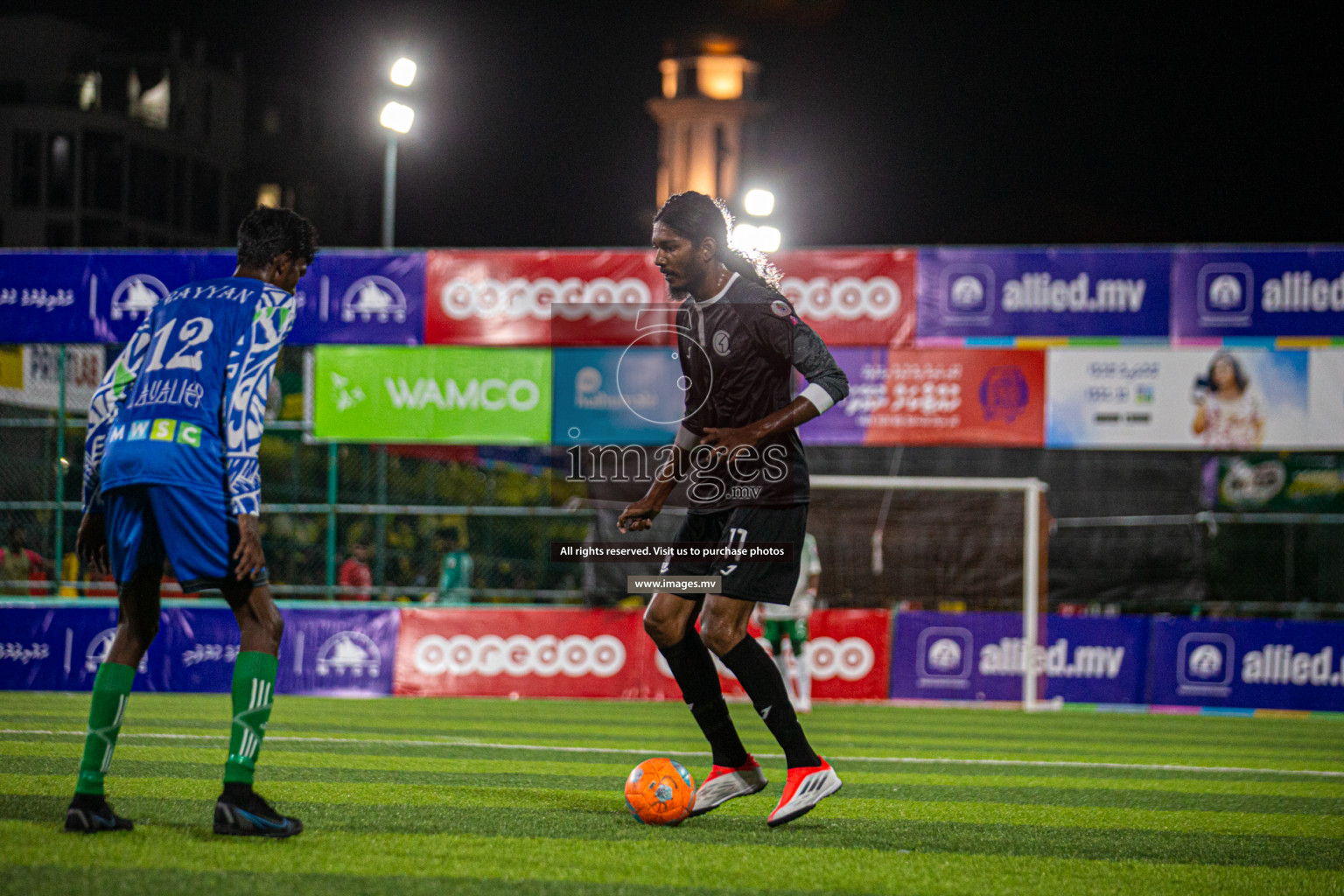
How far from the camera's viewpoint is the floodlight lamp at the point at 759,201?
18.8 meters

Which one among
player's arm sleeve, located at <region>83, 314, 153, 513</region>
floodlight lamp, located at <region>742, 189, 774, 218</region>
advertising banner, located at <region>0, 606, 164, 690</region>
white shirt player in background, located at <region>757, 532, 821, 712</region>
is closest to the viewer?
player's arm sleeve, located at <region>83, 314, 153, 513</region>

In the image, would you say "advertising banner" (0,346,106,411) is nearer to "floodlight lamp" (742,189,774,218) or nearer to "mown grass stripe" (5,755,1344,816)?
"floodlight lamp" (742,189,774,218)

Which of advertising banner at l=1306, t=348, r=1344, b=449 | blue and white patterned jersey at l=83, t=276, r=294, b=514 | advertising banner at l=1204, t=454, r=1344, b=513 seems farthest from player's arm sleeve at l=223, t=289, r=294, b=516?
advertising banner at l=1204, t=454, r=1344, b=513

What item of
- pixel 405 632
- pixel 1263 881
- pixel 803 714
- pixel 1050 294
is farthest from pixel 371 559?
pixel 1263 881

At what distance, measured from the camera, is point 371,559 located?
21.9m

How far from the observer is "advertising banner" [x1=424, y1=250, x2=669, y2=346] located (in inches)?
653

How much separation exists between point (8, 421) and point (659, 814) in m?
14.1

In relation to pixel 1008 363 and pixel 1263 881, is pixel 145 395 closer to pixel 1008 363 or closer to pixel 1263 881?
pixel 1263 881

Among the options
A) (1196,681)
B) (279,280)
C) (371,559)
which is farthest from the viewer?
(371,559)

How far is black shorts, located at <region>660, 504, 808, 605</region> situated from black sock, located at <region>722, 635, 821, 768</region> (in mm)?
226

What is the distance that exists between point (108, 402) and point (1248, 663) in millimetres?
14286

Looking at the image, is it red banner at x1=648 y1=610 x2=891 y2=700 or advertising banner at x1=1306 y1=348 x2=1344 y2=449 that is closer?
advertising banner at x1=1306 y1=348 x2=1344 y2=449

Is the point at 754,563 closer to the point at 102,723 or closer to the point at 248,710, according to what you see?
the point at 248,710

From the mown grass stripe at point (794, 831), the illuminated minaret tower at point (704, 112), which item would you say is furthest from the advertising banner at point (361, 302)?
the illuminated minaret tower at point (704, 112)
